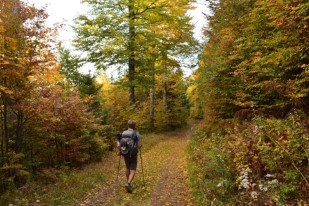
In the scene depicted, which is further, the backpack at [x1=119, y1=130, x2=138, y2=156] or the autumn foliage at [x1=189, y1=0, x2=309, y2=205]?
the backpack at [x1=119, y1=130, x2=138, y2=156]

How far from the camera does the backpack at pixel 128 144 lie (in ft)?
26.3

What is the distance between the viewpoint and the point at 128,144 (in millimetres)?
8031

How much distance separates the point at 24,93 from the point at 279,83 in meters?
7.27

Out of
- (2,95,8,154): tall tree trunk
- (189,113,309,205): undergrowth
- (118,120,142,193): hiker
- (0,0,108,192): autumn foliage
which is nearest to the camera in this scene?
(189,113,309,205): undergrowth

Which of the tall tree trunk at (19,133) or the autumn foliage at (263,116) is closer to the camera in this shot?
the autumn foliage at (263,116)

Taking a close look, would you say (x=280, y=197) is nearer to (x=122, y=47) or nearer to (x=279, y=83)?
(x=279, y=83)

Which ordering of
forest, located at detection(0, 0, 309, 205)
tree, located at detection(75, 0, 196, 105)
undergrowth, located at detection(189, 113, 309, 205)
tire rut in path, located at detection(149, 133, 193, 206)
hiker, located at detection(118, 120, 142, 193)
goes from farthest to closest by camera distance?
tree, located at detection(75, 0, 196, 105)
hiker, located at detection(118, 120, 142, 193)
tire rut in path, located at detection(149, 133, 193, 206)
forest, located at detection(0, 0, 309, 205)
undergrowth, located at detection(189, 113, 309, 205)

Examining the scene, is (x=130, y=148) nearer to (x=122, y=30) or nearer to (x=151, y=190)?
(x=151, y=190)

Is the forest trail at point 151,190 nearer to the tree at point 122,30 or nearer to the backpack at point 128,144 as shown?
the backpack at point 128,144

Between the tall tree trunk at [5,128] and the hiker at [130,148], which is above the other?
the tall tree trunk at [5,128]

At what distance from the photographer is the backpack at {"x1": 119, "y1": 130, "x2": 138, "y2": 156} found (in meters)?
8.02

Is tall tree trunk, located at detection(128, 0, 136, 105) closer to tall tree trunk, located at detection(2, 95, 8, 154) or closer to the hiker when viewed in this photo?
the hiker

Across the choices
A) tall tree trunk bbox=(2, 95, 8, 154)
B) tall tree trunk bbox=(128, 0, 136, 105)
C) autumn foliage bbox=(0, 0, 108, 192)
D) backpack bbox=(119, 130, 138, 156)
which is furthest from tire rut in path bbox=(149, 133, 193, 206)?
tall tree trunk bbox=(128, 0, 136, 105)

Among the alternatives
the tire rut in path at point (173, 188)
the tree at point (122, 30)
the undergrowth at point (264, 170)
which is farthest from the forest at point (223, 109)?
the tree at point (122, 30)
